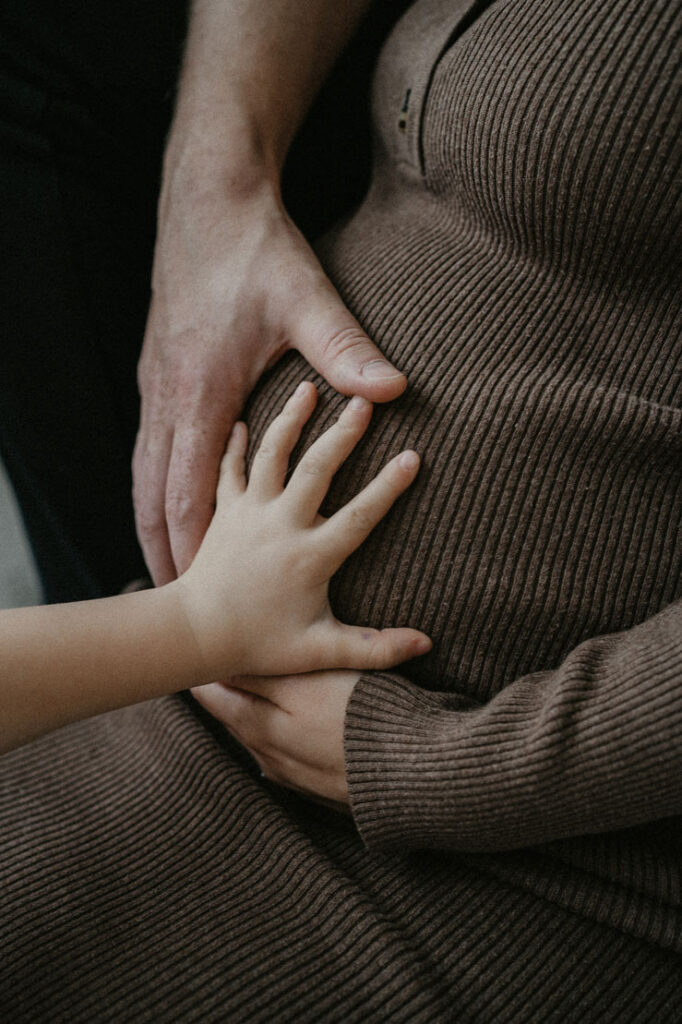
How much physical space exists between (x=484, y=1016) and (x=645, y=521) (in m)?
0.38

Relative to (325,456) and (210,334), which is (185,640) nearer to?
(325,456)

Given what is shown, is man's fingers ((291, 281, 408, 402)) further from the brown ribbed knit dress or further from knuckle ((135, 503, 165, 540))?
knuckle ((135, 503, 165, 540))

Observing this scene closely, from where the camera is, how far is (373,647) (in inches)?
23.2

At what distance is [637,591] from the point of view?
22.7 inches

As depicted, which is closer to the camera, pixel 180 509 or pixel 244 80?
pixel 180 509

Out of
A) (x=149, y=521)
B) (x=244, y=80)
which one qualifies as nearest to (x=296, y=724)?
(x=149, y=521)

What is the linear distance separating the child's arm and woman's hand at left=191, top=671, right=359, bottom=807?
2 cm

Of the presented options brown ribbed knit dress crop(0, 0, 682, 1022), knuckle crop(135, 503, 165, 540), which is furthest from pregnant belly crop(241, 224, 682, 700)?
knuckle crop(135, 503, 165, 540)

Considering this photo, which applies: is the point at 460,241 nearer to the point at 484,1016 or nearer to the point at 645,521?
the point at 645,521

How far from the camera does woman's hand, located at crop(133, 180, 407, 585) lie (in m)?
0.69

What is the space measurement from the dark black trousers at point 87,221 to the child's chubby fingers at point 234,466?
280mm

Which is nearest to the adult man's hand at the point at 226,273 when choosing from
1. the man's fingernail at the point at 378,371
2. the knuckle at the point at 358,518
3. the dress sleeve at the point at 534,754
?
the man's fingernail at the point at 378,371

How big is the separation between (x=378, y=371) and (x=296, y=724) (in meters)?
0.31

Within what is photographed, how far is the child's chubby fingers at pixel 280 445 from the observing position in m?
0.65
